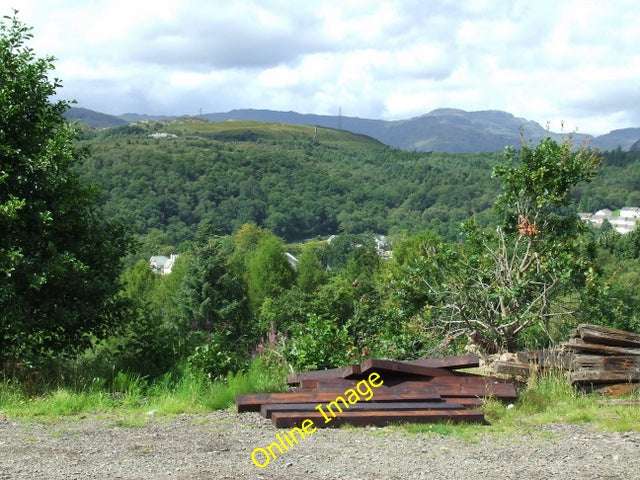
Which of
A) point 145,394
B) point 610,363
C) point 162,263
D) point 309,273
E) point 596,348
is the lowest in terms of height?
point 162,263

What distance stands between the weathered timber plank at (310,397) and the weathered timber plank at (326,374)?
0.28 meters

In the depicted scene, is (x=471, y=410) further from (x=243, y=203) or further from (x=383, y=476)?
(x=243, y=203)

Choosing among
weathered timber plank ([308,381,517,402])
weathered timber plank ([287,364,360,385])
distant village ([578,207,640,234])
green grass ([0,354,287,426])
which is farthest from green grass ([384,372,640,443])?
distant village ([578,207,640,234])

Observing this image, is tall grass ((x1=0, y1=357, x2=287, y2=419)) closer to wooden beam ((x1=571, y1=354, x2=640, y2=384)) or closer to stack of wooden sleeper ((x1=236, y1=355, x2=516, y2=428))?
stack of wooden sleeper ((x1=236, y1=355, x2=516, y2=428))

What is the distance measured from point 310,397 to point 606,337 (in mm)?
3374

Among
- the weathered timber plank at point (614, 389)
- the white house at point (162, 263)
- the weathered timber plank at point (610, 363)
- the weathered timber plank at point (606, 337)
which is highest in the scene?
the weathered timber plank at point (606, 337)

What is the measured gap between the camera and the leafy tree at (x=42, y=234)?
25.9ft

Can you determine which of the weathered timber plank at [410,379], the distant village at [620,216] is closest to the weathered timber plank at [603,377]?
the weathered timber plank at [410,379]

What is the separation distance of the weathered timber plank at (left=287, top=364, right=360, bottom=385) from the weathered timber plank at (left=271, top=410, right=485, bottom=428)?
65cm

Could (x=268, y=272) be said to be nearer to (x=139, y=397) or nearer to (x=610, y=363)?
(x=139, y=397)

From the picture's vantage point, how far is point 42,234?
8297mm

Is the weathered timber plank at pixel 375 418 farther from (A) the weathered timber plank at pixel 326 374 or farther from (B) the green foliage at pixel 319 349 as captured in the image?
(B) the green foliage at pixel 319 349

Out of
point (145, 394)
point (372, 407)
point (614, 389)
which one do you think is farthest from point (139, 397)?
point (614, 389)

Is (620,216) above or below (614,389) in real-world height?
below
